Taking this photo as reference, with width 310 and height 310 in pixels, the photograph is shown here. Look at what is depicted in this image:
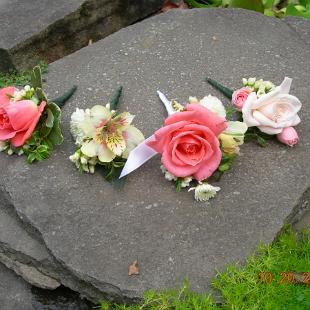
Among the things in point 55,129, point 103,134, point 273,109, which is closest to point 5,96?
point 55,129

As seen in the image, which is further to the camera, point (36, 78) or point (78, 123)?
point (36, 78)

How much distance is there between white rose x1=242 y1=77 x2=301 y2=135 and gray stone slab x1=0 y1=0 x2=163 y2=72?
4.20ft

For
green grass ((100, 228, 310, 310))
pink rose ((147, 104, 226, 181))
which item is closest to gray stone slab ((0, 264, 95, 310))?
green grass ((100, 228, 310, 310))

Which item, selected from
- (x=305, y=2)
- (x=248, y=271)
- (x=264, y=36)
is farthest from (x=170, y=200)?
(x=305, y=2)

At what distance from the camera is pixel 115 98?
8.51 feet

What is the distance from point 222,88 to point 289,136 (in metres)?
0.44

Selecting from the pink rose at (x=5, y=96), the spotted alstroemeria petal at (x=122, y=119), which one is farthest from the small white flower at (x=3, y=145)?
the spotted alstroemeria petal at (x=122, y=119)

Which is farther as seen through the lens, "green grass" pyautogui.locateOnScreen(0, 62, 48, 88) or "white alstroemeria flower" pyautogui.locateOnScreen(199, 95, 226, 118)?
"green grass" pyautogui.locateOnScreen(0, 62, 48, 88)

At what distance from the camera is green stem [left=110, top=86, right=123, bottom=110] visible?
2563 millimetres

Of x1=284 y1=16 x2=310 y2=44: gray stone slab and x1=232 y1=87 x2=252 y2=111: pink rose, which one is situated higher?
x1=232 y1=87 x2=252 y2=111: pink rose

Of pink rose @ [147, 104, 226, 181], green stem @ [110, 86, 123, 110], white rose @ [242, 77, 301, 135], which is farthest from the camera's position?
green stem @ [110, 86, 123, 110]

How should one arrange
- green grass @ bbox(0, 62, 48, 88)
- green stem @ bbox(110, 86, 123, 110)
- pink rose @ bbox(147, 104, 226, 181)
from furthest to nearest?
green grass @ bbox(0, 62, 48, 88)
green stem @ bbox(110, 86, 123, 110)
pink rose @ bbox(147, 104, 226, 181)

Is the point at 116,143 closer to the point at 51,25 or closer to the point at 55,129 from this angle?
the point at 55,129
